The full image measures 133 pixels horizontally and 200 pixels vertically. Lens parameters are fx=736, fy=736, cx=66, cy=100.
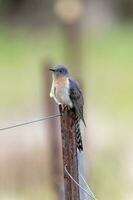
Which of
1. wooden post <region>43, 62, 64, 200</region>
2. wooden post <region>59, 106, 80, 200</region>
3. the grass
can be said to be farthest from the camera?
the grass

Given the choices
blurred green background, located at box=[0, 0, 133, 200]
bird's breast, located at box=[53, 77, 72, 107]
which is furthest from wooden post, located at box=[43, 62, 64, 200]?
bird's breast, located at box=[53, 77, 72, 107]

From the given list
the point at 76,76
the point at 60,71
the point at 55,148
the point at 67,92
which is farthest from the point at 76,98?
the point at 76,76

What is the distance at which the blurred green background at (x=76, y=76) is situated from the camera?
2.97m

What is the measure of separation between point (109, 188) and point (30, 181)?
0.32 m

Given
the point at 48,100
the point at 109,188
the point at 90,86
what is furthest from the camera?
the point at 90,86

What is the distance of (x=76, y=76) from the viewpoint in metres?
4.00

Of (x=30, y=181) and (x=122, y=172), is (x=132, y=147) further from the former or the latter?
(x=30, y=181)

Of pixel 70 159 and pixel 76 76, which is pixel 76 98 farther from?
pixel 76 76

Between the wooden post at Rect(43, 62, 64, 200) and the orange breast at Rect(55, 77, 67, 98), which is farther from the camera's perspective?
the wooden post at Rect(43, 62, 64, 200)

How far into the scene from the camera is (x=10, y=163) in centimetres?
314

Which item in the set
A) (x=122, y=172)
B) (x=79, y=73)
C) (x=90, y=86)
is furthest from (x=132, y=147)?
(x=90, y=86)

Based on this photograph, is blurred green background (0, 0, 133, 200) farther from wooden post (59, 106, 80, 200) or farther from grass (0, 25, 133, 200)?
wooden post (59, 106, 80, 200)

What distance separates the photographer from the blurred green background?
2.97 metres

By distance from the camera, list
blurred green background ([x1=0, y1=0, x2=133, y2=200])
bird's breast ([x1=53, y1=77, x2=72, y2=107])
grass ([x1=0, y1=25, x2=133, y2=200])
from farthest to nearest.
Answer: grass ([x1=0, y1=25, x2=133, y2=200]), blurred green background ([x1=0, y1=0, x2=133, y2=200]), bird's breast ([x1=53, y1=77, x2=72, y2=107])
